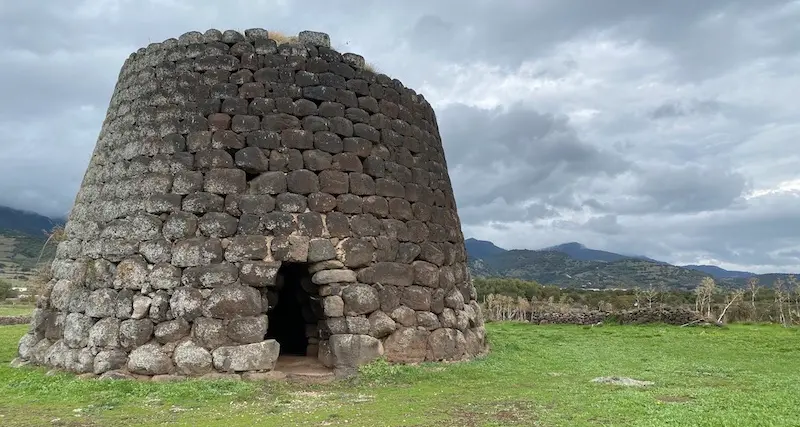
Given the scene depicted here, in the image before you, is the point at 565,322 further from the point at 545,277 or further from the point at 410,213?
the point at 545,277

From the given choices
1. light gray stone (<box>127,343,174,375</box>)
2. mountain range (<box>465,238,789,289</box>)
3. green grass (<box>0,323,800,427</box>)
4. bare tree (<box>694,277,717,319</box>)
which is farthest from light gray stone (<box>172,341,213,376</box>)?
mountain range (<box>465,238,789,289</box>)

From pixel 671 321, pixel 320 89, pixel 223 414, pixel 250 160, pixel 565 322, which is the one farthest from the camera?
pixel 565 322

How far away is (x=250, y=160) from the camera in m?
10.3

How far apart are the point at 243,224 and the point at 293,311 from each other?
182 inches

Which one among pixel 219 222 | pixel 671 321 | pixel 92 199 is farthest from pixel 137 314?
pixel 671 321

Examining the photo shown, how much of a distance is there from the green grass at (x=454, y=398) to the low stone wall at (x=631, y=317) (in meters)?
11.6

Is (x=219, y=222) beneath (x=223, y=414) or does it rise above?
above

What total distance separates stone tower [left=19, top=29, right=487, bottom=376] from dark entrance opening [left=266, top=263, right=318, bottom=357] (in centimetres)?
14

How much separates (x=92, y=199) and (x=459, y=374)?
725cm

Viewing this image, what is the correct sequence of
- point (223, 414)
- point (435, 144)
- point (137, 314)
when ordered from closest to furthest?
point (223, 414) < point (137, 314) < point (435, 144)

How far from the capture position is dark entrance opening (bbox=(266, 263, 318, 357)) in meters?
11.1

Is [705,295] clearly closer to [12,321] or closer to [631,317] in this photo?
[631,317]

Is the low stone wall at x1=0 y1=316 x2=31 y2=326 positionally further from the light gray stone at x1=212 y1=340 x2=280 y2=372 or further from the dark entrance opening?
the light gray stone at x1=212 y1=340 x2=280 y2=372

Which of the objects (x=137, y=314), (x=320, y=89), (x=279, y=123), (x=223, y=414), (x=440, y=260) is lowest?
(x=223, y=414)
